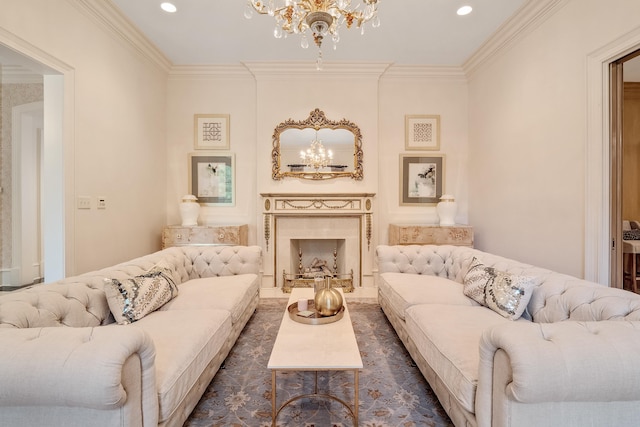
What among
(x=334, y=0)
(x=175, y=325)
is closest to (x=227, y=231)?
(x=175, y=325)

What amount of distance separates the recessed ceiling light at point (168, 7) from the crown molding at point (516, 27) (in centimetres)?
353

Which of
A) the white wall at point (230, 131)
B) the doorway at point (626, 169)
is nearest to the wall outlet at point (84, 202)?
the white wall at point (230, 131)

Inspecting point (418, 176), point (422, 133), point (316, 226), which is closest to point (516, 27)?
point (422, 133)

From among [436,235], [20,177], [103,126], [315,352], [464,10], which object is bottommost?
[315,352]

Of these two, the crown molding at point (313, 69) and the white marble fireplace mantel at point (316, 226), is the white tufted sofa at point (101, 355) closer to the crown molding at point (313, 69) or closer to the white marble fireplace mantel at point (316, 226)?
the white marble fireplace mantel at point (316, 226)

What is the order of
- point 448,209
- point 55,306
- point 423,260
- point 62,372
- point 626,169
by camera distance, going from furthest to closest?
1. point 448,209
2. point 626,169
3. point 423,260
4. point 55,306
5. point 62,372

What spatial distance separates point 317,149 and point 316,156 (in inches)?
4.0

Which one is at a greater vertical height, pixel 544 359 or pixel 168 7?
pixel 168 7

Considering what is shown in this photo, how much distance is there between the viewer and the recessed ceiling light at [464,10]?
312 cm

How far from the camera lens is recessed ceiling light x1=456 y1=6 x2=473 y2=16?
3.12m

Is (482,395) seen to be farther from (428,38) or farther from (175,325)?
(428,38)

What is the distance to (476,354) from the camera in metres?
1.50

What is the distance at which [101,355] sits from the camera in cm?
100

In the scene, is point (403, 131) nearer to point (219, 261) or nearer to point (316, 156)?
point (316, 156)
